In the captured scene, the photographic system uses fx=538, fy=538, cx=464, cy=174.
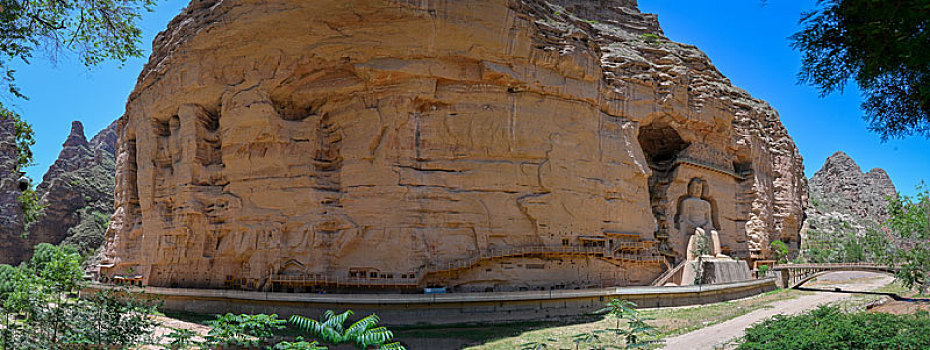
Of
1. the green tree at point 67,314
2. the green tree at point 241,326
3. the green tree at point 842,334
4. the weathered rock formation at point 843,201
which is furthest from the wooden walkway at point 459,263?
the weathered rock formation at point 843,201

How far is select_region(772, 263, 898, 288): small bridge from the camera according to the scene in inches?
1366

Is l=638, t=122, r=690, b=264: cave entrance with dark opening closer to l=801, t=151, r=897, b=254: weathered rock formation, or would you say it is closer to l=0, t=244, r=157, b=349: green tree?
l=801, t=151, r=897, b=254: weathered rock formation

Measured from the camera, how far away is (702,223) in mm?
33750

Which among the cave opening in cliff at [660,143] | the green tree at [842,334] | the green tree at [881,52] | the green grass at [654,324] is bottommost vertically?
the green grass at [654,324]

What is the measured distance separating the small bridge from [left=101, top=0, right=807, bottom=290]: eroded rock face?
1460 cm

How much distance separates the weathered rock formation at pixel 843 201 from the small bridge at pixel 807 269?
9322 millimetres

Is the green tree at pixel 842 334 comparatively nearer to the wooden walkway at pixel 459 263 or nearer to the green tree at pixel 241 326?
the green tree at pixel 241 326

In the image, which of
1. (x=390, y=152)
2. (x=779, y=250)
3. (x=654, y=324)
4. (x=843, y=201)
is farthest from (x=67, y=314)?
(x=843, y=201)

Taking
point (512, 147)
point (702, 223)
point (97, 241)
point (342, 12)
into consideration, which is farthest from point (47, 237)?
point (702, 223)

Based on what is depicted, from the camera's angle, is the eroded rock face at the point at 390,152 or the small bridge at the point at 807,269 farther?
the small bridge at the point at 807,269

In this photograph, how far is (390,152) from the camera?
22609 millimetres

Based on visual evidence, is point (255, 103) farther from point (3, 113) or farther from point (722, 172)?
point (722, 172)

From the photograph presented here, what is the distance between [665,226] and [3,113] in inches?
1224

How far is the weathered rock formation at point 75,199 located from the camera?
46812 millimetres
